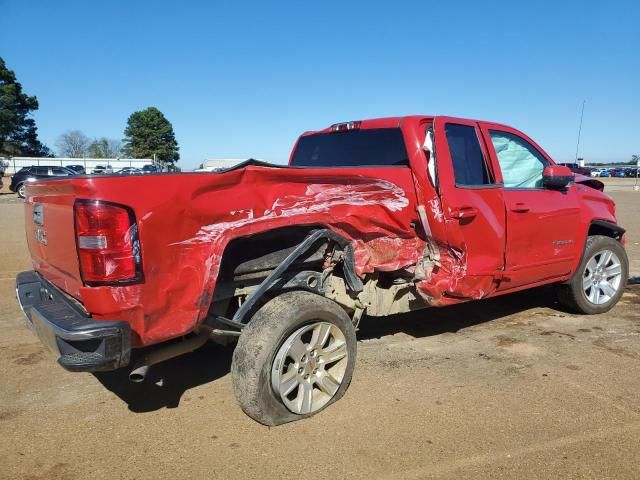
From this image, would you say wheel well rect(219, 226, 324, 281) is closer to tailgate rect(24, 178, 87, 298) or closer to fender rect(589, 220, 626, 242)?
tailgate rect(24, 178, 87, 298)

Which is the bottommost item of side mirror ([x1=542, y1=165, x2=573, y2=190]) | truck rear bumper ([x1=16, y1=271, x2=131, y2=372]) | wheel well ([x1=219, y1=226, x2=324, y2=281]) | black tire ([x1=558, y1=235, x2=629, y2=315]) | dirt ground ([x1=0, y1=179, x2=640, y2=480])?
dirt ground ([x1=0, y1=179, x2=640, y2=480])

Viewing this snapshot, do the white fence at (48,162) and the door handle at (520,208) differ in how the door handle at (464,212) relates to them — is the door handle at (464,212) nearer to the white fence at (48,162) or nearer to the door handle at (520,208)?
the door handle at (520,208)

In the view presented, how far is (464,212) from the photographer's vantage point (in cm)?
401

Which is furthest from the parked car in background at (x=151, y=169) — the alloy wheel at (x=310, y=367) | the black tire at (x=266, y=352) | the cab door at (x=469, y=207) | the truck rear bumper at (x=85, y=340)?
the cab door at (x=469, y=207)

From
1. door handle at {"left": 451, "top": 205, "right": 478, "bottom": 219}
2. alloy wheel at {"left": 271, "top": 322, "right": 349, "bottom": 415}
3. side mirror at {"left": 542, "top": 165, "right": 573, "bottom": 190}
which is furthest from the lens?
side mirror at {"left": 542, "top": 165, "right": 573, "bottom": 190}

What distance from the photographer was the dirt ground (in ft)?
9.15

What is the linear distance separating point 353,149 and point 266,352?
88.4 inches

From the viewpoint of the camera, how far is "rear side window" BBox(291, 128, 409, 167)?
4195 mm

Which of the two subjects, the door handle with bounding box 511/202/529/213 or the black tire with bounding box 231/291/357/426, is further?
the door handle with bounding box 511/202/529/213

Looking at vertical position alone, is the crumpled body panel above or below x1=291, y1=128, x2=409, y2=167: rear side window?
below

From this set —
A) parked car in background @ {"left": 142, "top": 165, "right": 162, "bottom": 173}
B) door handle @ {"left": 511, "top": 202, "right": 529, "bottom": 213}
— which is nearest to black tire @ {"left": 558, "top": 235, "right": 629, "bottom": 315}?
door handle @ {"left": 511, "top": 202, "right": 529, "bottom": 213}

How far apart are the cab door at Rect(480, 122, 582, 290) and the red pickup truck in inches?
0.7

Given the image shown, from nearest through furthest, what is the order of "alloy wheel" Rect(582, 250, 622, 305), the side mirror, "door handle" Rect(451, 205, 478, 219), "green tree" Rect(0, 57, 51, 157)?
"door handle" Rect(451, 205, 478, 219) → the side mirror → "alloy wheel" Rect(582, 250, 622, 305) → "green tree" Rect(0, 57, 51, 157)

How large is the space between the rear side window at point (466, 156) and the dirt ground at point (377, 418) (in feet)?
4.90
